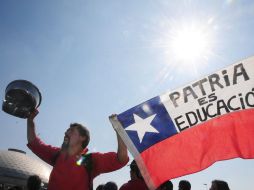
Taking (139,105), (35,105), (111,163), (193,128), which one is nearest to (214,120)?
(193,128)

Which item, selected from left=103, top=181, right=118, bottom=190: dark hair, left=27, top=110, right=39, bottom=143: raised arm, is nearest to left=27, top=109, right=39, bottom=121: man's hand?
left=27, top=110, right=39, bottom=143: raised arm

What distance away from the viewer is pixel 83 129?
12.5 feet

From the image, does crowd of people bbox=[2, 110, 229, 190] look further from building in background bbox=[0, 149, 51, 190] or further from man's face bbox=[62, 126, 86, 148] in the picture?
building in background bbox=[0, 149, 51, 190]

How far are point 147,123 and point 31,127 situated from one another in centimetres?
140

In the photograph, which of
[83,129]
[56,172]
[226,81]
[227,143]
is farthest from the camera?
[226,81]

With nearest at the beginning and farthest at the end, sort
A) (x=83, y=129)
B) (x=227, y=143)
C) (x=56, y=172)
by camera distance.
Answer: (x=56, y=172), (x=83, y=129), (x=227, y=143)

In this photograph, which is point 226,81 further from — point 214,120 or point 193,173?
point 193,173

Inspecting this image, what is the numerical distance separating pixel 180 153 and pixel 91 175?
1.17 m

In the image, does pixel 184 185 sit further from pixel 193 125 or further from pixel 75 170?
pixel 75 170

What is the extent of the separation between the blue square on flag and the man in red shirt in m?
0.28

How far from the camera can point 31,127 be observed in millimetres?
4070

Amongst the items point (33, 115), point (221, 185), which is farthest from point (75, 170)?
point (221, 185)

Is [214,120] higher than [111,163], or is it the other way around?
[214,120]

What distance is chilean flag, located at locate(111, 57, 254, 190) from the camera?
13.2 ft
